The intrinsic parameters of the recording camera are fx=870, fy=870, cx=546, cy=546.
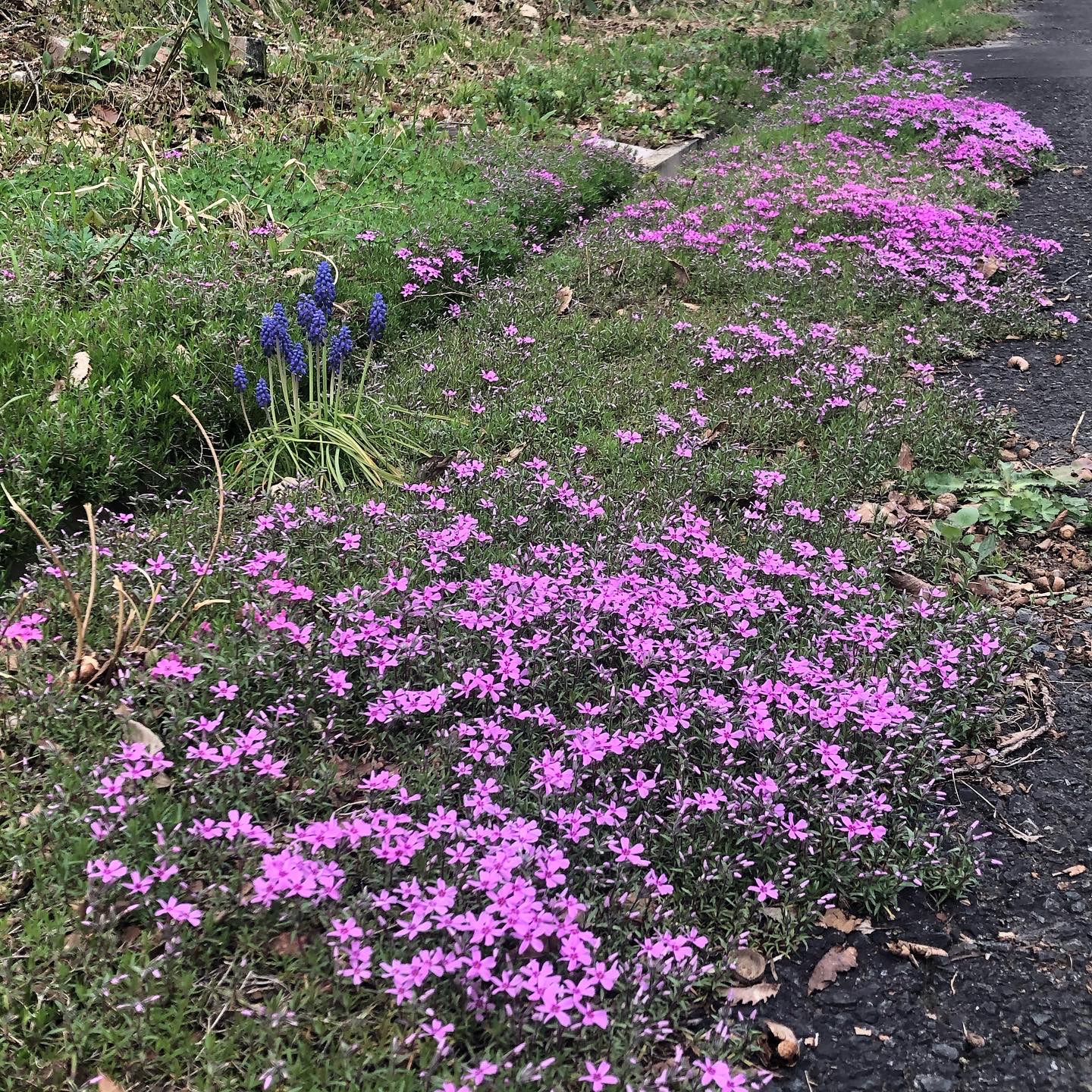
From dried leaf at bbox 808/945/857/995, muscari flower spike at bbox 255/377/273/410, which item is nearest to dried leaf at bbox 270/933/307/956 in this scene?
dried leaf at bbox 808/945/857/995

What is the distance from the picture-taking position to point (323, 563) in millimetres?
3242

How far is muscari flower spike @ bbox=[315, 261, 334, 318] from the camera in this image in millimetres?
3699

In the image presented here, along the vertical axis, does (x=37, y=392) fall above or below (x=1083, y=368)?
above

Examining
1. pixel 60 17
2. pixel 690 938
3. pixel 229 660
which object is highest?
pixel 60 17

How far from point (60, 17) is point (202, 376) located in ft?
20.5

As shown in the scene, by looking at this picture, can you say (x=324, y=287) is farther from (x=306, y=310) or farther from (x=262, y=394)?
(x=262, y=394)

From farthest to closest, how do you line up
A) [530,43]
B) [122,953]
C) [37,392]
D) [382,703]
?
[530,43]
[37,392]
[382,703]
[122,953]

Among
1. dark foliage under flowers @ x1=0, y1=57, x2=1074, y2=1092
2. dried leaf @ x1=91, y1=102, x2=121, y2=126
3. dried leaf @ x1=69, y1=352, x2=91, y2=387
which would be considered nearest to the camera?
dark foliage under flowers @ x1=0, y1=57, x2=1074, y2=1092

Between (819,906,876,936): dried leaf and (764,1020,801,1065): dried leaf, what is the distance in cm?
34

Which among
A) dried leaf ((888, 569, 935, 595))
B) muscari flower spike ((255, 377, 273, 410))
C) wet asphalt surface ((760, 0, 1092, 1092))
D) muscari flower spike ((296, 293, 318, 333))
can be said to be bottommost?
wet asphalt surface ((760, 0, 1092, 1092))

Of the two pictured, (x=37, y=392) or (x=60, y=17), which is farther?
(x=60, y=17)

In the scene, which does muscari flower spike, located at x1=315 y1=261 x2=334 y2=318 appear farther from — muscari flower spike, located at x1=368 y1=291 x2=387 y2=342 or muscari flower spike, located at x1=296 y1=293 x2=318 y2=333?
muscari flower spike, located at x1=368 y1=291 x2=387 y2=342

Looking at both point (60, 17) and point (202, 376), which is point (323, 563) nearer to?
Result: point (202, 376)

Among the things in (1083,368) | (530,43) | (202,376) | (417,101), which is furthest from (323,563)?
(530,43)
